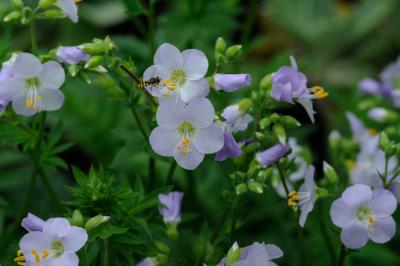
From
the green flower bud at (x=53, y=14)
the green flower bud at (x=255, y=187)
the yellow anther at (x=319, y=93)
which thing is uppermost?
the green flower bud at (x=53, y=14)

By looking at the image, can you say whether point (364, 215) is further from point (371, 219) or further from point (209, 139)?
point (209, 139)

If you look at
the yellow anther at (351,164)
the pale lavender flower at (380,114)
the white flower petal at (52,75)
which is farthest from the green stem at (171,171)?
the pale lavender flower at (380,114)

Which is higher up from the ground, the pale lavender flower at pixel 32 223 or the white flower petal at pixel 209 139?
the white flower petal at pixel 209 139

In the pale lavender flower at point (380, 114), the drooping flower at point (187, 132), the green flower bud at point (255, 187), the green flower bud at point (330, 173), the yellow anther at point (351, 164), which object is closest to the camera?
the drooping flower at point (187, 132)

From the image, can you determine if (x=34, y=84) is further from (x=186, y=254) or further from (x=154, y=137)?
(x=186, y=254)

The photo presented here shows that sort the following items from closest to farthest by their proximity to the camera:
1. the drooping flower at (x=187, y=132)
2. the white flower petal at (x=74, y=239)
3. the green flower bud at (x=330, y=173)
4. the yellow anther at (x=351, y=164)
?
1. the white flower petal at (x=74, y=239)
2. the drooping flower at (x=187, y=132)
3. the green flower bud at (x=330, y=173)
4. the yellow anther at (x=351, y=164)

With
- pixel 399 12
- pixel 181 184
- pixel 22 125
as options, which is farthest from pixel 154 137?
pixel 399 12

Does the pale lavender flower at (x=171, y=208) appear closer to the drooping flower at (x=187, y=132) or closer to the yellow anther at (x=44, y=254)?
the drooping flower at (x=187, y=132)

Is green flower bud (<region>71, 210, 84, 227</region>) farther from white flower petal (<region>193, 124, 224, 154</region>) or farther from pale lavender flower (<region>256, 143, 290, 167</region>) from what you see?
pale lavender flower (<region>256, 143, 290, 167</region>)
